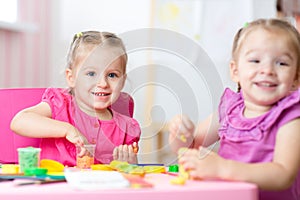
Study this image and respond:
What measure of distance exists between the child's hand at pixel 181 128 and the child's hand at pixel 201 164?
0.07 meters

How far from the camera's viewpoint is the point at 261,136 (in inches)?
34.3

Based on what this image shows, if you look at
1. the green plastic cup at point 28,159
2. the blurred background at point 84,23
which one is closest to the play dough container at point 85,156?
the green plastic cup at point 28,159

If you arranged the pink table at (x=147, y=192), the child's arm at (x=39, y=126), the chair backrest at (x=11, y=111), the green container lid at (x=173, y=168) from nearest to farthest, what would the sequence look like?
the pink table at (x=147, y=192) → the green container lid at (x=173, y=168) → the child's arm at (x=39, y=126) → the chair backrest at (x=11, y=111)

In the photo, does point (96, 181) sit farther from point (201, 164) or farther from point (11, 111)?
point (11, 111)

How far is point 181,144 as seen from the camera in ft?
2.89

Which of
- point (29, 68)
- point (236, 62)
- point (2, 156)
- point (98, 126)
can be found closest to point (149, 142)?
point (98, 126)

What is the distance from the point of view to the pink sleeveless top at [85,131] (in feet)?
3.45

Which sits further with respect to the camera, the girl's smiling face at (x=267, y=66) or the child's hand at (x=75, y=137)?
the child's hand at (x=75, y=137)

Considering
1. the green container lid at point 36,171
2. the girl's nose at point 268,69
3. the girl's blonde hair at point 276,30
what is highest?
the girl's blonde hair at point 276,30

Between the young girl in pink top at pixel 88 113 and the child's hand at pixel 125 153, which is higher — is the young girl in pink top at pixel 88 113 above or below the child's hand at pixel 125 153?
above

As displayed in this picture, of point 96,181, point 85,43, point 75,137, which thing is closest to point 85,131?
point 75,137

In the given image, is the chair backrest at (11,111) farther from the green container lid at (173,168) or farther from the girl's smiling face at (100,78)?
the green container lid at (173,168)

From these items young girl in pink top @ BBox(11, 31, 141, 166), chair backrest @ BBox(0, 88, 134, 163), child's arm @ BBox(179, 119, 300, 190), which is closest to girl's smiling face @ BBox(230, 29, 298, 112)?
child's arm @ BBox(179, 119, 300, 190)

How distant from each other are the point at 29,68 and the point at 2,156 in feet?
4.82
